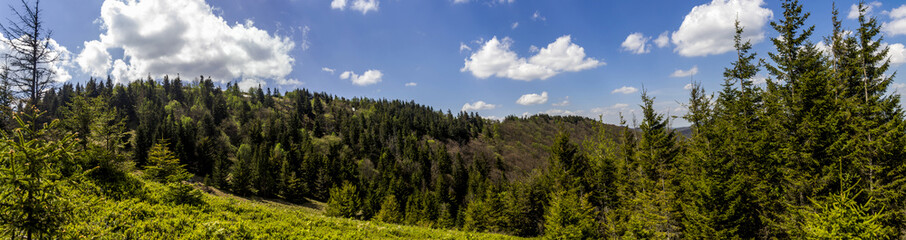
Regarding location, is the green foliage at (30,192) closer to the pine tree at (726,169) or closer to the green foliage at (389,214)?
the pine tree at (726,169)

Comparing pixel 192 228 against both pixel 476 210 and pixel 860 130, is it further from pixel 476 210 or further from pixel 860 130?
pixel 476 210

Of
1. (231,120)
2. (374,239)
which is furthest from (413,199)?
(231,120)

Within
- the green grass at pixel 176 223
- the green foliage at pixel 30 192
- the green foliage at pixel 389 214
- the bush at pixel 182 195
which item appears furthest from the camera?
the green foliage at pixel 389 214

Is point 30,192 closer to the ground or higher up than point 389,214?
higher up

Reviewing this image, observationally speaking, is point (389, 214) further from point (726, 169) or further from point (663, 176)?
point (726, 169)

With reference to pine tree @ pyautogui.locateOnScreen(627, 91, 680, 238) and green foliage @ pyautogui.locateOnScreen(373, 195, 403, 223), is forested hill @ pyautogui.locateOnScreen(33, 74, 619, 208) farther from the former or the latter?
pine tree @ pyautogui.locateOnScreen(627, 91, 680, 238)

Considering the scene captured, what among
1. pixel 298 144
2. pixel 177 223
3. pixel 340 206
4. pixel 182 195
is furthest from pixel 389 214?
pixel 298 144

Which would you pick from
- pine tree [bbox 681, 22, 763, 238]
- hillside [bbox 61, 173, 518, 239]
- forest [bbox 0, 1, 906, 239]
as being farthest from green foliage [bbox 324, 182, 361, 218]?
pine tree [bbox 681, 22, 763, 238]

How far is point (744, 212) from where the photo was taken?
20.8m

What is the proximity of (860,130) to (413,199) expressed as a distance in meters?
65.8

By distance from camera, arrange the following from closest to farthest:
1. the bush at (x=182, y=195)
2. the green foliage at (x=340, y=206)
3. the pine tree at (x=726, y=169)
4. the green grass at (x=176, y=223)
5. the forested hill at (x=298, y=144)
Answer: the green grass at (x=176, y=223) < the bush at (x=182, y=195) < the pine tree at (x=726, y=169) < the green foliage at (x=340, y=206) < the forested hill at (x=298, y=144)

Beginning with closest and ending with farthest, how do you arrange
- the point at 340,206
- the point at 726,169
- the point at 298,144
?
1. the point at 726,169
2. the point at 340,206
3. the point at 298,144

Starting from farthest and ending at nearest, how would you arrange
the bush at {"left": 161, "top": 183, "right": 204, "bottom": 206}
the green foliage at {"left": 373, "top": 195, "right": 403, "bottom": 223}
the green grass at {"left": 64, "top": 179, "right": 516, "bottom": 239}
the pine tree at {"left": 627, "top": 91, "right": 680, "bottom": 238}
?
the green foliage at {"left": 373, "top": 195, "right": 403, "bottom": 223} → the pine tree at {"left": 627, "top": 91, "right": 680, "bottom": 238} → the bush at {"left": 161, "top": 183, "right": 204, "bottom": 206} → the green grass at {"left": 64, "top": 179, "right": 516, "bottom": 239}

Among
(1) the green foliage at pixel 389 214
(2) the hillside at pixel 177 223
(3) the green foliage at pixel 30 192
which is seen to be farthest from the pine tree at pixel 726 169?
(1) the green foliage at pixel 389 214
